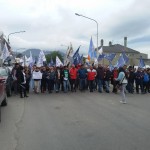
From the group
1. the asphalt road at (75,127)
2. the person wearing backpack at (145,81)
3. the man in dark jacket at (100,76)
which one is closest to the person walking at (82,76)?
the man in dark jacket at (100,76)

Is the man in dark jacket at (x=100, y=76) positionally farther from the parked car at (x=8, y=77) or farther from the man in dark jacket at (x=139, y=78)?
the parked car at (x=8, y=77)

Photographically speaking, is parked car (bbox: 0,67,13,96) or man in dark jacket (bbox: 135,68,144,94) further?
man in dark jacket (bbox: 135,68,144,94)

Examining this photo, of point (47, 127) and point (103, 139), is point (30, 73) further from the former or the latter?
point (103, 139)

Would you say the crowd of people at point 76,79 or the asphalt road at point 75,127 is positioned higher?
the crowd of people at point 76,79

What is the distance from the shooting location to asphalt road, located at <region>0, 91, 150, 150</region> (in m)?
7.25

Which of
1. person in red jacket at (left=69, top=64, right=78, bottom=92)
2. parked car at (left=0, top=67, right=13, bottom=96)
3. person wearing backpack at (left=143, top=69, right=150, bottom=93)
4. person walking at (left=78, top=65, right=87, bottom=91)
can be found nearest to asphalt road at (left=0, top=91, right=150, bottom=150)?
parked car at (left=0, top=67, right=13, bottom=96)

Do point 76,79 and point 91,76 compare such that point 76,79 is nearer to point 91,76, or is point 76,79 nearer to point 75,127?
point 91,76

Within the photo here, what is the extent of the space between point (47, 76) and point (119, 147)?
1348 cm

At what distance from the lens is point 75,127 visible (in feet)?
30.3

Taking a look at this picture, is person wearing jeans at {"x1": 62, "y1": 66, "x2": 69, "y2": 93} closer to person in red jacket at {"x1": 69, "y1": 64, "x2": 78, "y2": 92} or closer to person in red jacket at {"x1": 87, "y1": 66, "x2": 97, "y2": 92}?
person in red jacket at {"x1": 69, "y1": 64, "x2": 78, "y2": 92}

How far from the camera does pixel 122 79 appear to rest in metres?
15.4

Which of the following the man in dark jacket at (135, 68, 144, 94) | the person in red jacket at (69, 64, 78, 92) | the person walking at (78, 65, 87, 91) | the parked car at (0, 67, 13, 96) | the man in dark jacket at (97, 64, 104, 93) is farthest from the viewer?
the man in dark jacket at (135, 68, 144, 94)

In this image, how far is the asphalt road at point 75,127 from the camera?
725cm

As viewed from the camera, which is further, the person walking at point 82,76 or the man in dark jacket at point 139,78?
the man in dark jacket at point 139,78
